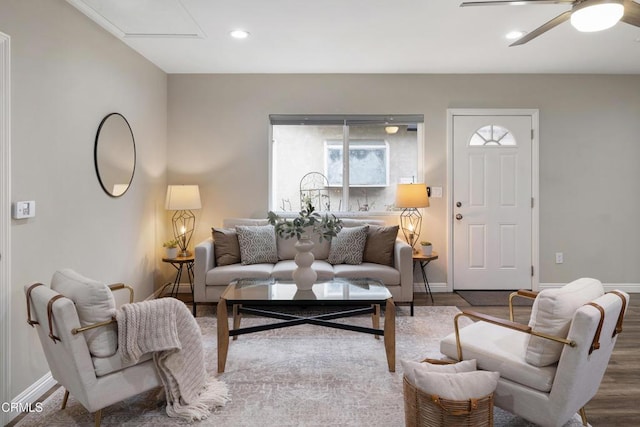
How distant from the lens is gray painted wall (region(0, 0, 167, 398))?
2.35 meters

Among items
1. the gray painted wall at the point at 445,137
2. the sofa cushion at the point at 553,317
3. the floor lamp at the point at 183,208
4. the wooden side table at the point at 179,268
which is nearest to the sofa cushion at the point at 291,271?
the wooden side table at the point at 179,268

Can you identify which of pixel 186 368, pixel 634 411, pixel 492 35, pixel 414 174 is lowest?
pixel 634 411

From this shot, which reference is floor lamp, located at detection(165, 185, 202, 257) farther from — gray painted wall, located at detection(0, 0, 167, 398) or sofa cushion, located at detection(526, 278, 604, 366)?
sofa cushion, located at detection(526, 278, 604, 366)

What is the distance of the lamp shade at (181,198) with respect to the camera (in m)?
4.34

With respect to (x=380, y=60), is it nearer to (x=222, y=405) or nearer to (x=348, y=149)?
(x=348, y=149)

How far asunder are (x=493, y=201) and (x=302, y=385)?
3.39m

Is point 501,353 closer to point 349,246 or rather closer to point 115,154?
point 349,246

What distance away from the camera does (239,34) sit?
3561 millimetres

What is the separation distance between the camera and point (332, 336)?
11.1 feet

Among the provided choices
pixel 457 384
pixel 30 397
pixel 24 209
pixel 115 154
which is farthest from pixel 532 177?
pixel 30 397

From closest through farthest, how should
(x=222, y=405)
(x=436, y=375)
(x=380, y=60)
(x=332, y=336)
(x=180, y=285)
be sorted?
(x=436, y=375) < (x=222, y=405) < (x=332, y=336) < (x=380, y=60) < (x=180, y=285)

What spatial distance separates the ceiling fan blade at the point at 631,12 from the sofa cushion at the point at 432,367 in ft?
6.65

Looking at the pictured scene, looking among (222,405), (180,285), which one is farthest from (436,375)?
(180,285)

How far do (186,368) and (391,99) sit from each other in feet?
12.2
